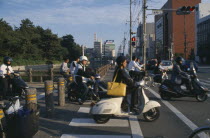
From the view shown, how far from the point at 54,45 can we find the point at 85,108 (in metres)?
64.8

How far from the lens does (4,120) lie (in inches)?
165

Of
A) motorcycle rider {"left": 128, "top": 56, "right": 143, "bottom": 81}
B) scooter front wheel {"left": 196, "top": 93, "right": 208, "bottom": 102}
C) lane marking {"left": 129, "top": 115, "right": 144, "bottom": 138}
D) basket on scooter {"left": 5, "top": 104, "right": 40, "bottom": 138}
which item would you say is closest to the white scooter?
lane marking {"left": 129, "top": 115, "right": 144, "bottom": 138}

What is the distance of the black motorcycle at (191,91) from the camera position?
894 cm

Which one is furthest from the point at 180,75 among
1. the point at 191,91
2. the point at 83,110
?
the point at 83,110

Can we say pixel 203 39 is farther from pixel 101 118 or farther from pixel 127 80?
pixel 101 118

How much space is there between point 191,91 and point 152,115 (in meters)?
3.53

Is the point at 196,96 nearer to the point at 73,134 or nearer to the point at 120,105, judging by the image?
the point at 120,105

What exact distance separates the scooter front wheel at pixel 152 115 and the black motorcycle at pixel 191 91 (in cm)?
322

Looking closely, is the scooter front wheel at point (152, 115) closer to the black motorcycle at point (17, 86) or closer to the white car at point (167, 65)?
the black motorcycle at point (17, 86)

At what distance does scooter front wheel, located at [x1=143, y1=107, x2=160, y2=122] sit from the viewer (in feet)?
20.4

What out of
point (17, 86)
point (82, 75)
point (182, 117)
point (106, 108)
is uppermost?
point (82, 75)

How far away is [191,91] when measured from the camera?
903 cm

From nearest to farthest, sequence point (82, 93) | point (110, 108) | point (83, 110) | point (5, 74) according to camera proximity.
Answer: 1. point (110, 108)
2. point (83, 110)
3. point (82, 93)
4. point (5, 74)

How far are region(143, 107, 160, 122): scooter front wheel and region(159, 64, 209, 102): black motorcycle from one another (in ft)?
10.6
